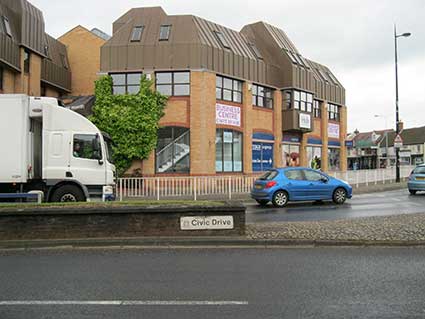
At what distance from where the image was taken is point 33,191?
13203 mm

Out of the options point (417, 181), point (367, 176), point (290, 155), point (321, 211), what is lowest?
point (321, 211)

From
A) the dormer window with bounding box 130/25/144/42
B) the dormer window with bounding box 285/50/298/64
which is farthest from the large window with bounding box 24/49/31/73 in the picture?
the dormer window with bounding box 285/50/298/64

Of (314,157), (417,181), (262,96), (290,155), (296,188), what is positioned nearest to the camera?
(296,188)

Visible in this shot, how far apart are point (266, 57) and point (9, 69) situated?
1632 cm

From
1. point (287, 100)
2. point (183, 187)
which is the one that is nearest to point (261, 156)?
point (287, 100)

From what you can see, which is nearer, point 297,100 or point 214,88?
point 214,88

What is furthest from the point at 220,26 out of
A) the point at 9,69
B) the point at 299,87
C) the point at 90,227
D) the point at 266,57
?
the point at 90,227

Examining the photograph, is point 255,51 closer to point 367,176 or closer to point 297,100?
point 297,100

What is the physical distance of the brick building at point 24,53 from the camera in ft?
74.1

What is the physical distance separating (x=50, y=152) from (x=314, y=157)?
24132 mm

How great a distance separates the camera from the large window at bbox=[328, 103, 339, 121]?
36.5 m

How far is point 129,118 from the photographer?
2366cm

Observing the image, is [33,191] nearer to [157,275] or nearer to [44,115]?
[44,115]

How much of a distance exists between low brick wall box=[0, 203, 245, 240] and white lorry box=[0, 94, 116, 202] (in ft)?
15.5
